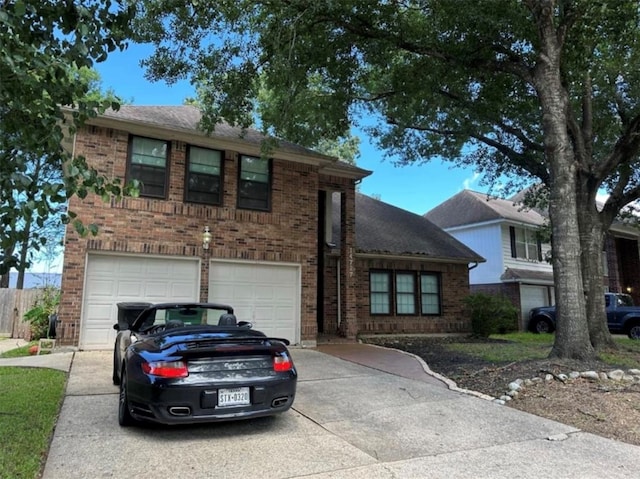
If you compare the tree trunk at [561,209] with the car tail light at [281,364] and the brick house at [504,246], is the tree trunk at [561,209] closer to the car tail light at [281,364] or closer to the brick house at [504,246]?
the car tail light at [281,364]

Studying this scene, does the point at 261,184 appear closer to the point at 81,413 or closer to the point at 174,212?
the point at 174,212

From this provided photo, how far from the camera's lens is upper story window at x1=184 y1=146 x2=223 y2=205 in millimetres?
11750

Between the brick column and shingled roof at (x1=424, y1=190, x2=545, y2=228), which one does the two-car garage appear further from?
shingled roof at (x1=424, y1=190, x2=545, y2=228)

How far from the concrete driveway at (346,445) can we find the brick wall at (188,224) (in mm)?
4528

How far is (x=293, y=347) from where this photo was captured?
476 inches

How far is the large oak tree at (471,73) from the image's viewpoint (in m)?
9.13

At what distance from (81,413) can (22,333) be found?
36.8 ft

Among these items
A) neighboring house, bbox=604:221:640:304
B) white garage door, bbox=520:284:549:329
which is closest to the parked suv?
white garage door, bbox=520:284:549:329

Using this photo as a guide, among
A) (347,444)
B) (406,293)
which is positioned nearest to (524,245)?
(406,293)

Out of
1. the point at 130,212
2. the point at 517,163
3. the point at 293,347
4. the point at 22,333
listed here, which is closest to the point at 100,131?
the point at 130,212

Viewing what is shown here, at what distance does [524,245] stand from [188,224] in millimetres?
17885

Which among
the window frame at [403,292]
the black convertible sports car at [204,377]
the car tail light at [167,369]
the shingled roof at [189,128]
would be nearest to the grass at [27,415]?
the black convertible sports car at [204,377]

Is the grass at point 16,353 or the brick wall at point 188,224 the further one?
the brick wall at point 188,224

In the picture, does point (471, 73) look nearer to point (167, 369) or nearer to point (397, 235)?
point (397, 235)
